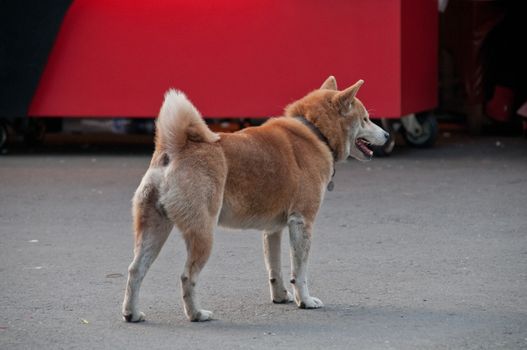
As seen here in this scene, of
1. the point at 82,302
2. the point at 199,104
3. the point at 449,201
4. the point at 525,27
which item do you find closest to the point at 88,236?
the point at 82,302

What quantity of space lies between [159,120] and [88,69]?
8666mm

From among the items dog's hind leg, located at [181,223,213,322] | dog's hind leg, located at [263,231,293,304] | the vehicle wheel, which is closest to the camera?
dog's hind leg, located at [181,223,213,322]

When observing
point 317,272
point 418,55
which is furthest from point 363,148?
point 418,55

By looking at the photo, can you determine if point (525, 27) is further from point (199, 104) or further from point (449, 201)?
point (449, 201)

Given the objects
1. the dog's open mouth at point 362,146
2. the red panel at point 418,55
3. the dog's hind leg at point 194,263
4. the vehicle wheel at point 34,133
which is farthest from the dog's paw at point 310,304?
the vehicle wheel at point 34,133

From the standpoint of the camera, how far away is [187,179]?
5.74 metres

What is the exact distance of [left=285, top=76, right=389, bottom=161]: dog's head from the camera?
660 cm

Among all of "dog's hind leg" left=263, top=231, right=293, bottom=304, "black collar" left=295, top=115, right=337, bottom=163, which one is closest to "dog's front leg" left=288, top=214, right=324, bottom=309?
"dog's hind leg" left=263, top=231, right=293, bottom=304

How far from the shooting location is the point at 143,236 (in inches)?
233

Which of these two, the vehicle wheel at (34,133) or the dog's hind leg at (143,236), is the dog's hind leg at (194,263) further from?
the vehicle wheel at (34,133)

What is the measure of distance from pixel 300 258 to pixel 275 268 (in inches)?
11.3

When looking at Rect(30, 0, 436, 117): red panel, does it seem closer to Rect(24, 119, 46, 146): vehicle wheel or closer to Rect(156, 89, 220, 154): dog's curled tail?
Rect(24, 119, 46, 146): vehicle wheel

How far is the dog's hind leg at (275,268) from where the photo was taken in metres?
6.41

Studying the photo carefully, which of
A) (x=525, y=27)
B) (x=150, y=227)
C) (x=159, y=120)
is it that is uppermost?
(x=159, y=120)
